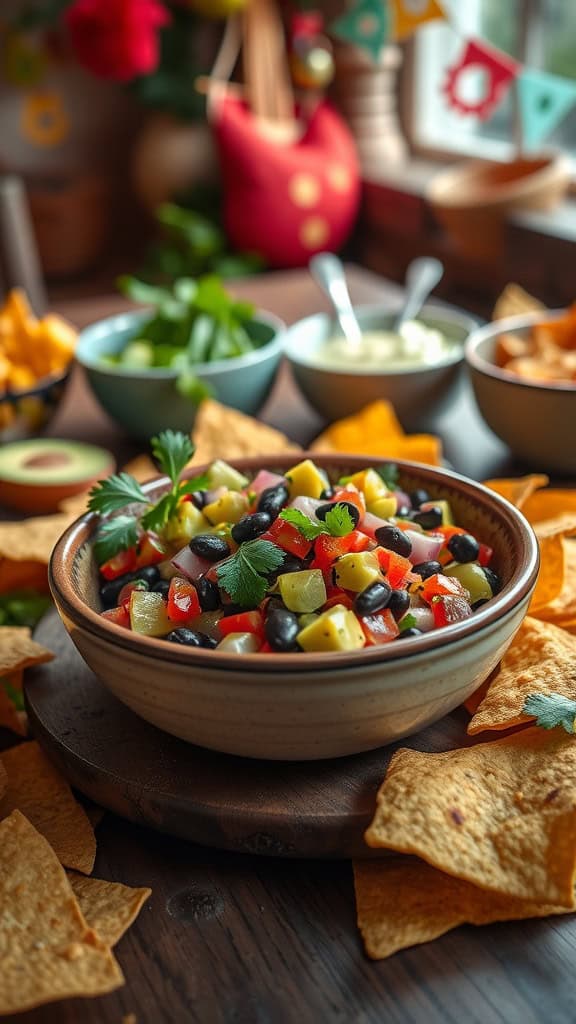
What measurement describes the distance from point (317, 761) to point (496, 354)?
1.07 meters

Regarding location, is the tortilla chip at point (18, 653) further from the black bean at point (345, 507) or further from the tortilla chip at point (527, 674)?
the tortilla chip at point (527, 674)

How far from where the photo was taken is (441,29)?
16.0ft

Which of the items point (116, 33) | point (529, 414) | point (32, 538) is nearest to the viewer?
point (32, 538)

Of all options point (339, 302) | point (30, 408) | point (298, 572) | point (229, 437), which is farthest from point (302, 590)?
point (339, 302)

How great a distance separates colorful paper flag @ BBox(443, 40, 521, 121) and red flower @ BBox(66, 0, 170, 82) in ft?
7.22

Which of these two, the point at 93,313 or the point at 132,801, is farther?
the point at 93,313

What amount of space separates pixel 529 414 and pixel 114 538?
83 centimetres

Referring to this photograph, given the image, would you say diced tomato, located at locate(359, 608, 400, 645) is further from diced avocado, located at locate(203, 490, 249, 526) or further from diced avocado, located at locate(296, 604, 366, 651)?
diced avocado, located at locate(203, 490, 249, 526)

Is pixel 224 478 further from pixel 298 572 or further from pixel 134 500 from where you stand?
pixel 298 572

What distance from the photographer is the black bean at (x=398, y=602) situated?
1012mm

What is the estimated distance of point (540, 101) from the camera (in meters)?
2.71

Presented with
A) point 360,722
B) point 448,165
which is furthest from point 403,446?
point 448,165

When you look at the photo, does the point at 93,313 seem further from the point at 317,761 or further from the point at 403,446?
the point at 317,761

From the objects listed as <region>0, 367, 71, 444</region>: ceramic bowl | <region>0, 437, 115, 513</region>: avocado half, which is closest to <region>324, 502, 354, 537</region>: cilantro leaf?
<region>0, 437, 115, 513</region>: avocado half
